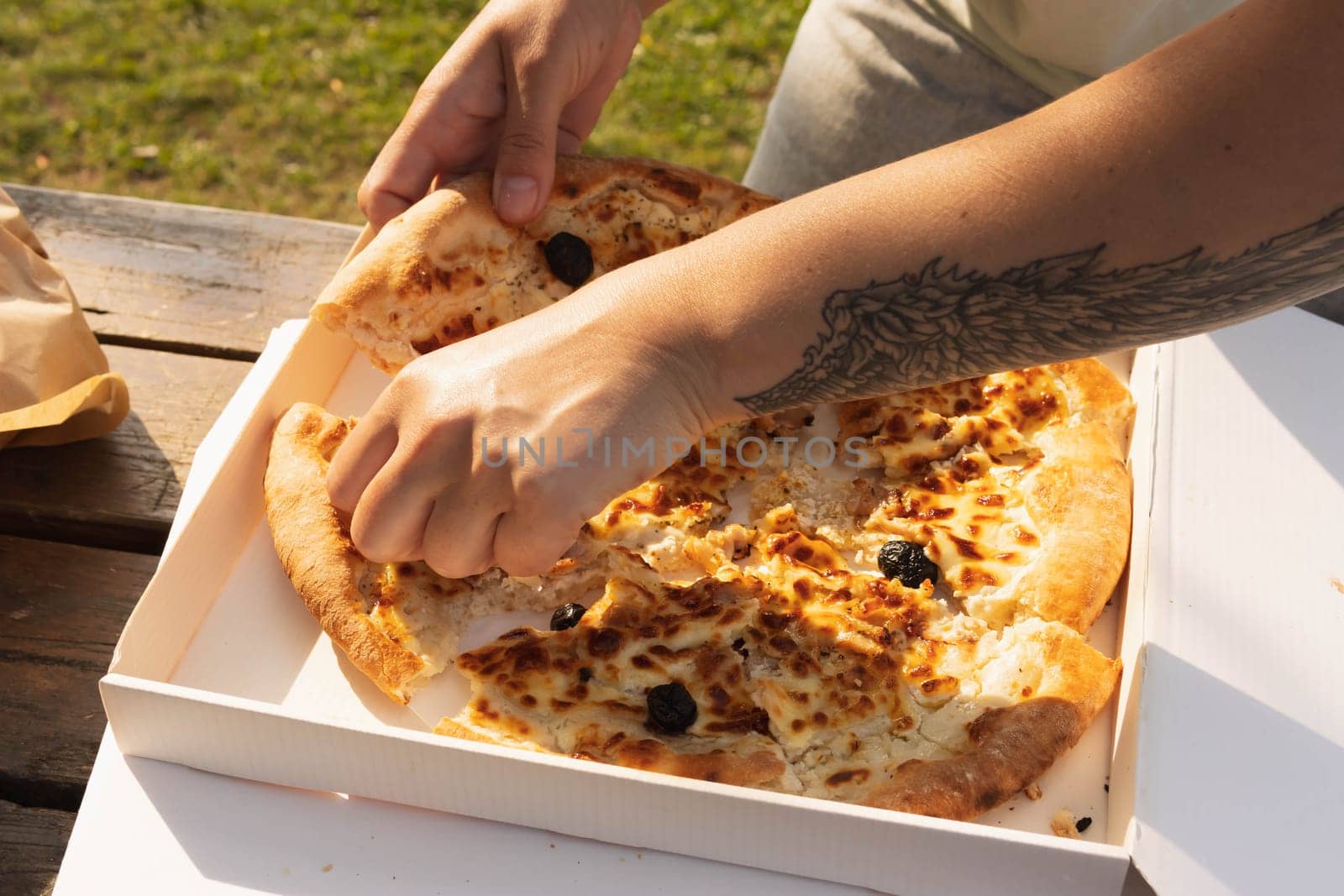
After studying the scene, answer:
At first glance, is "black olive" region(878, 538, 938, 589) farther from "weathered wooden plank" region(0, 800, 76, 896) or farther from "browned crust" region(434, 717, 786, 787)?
"weathered wooden plank" region(0, 800, 76, 896)

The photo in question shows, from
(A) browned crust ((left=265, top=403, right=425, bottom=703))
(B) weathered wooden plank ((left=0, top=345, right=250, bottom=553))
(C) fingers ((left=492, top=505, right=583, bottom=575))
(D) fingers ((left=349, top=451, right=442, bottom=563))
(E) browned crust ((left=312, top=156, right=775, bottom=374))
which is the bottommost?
(B) weathered wooden plank ((left=0, top=345, right=250, bottom=553))

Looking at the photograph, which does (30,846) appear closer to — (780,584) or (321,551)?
(321,551)

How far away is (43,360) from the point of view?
238 centimetres

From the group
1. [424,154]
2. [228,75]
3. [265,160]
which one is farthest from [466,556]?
[228,75]

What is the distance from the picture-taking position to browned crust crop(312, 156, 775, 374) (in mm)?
2395

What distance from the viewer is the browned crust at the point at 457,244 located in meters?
2.39

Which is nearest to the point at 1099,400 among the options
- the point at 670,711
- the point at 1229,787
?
the point at 1229,787

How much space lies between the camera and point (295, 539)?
2127 mm

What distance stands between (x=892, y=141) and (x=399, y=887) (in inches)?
87.1

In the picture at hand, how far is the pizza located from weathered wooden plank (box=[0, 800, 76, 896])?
20.6 inches

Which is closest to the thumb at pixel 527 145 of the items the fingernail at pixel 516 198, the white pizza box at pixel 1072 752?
the fingernail at pixel 516 198

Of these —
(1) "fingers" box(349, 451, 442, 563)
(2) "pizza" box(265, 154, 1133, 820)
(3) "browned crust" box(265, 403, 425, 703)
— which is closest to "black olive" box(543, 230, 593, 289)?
(2) "pizza" box(265, 154, 1133, 820)

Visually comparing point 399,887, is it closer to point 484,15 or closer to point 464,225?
point 464,225

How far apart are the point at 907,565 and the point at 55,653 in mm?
1561
